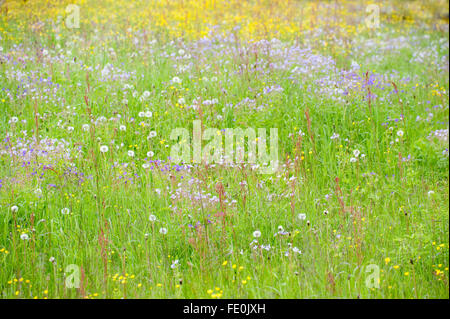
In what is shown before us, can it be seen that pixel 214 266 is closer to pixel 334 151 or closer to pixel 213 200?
pixel 213 200

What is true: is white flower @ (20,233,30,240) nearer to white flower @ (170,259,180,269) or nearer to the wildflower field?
the wildflower field

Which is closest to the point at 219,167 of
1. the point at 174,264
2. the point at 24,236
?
the point at 174,264

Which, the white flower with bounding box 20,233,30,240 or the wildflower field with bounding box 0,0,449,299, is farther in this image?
the white flower with bounding box 20,233,30,240

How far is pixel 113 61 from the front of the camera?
6535mm

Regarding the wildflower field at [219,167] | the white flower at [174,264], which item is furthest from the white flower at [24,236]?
the white flower at [174,264]

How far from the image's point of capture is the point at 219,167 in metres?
4.39

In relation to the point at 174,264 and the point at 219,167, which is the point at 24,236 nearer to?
the point at 174,264

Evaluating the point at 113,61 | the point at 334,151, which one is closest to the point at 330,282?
the point at 334,151

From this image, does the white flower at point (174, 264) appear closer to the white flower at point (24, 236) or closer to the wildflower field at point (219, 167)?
the wildflower field at point (219, 167)

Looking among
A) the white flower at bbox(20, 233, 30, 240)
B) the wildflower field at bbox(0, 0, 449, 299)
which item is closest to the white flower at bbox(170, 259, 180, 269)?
the wildflower field at bbox(0, 0, 449, 299)

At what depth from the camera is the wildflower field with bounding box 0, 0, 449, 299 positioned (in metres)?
3.23

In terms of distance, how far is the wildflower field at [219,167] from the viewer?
323 cm

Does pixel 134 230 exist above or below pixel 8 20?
below

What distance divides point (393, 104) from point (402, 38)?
3.71 meters
